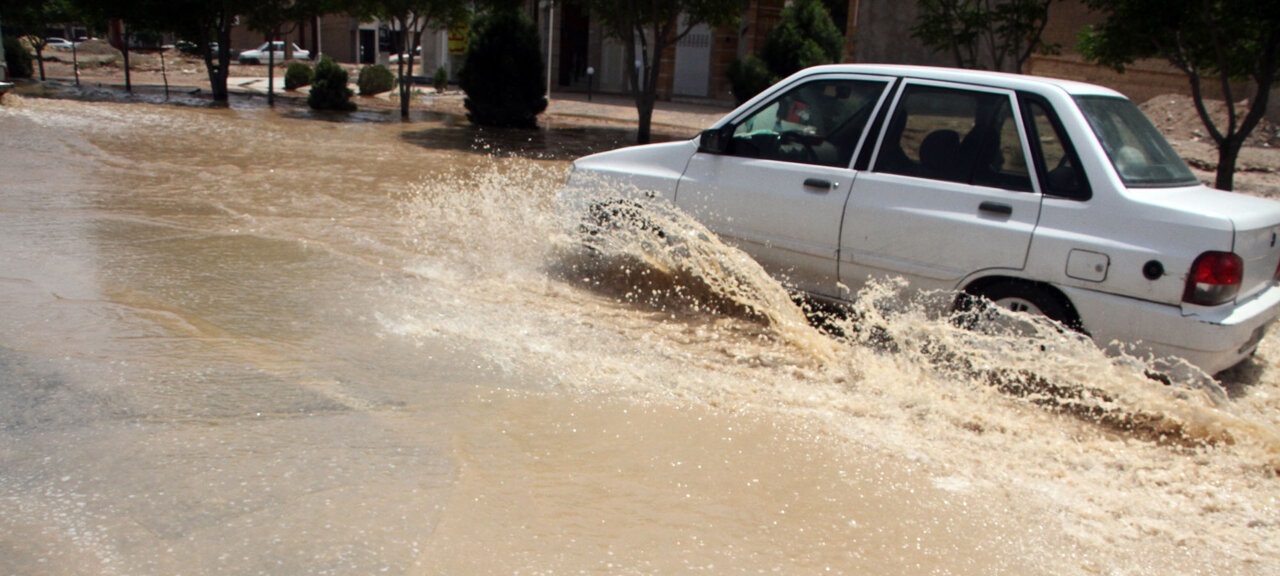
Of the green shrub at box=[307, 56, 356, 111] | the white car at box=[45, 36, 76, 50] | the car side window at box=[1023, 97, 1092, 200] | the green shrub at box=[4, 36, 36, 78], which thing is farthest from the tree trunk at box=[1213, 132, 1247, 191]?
the white car at box=[45, 36, 76, 50]

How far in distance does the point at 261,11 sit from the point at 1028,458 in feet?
67.4

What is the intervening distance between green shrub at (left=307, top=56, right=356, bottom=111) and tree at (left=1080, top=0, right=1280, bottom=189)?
15242 millimetres

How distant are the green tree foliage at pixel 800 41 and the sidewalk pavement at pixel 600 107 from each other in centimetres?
189

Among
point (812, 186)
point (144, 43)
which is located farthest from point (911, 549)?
point (144, 43)

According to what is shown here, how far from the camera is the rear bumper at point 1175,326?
4707mm

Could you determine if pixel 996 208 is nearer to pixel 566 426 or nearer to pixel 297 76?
pixel 566 426

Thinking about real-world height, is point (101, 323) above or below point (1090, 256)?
below

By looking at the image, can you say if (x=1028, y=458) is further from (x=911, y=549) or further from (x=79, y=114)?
(x=79, y=114)


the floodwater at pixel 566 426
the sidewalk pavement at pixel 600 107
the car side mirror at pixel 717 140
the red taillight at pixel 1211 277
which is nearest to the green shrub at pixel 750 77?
the sidewalk pavement at pixel 600 107

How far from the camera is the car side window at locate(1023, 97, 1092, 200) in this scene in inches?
200

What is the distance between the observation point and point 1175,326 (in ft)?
15.5

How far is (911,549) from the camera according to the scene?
3.58 meters

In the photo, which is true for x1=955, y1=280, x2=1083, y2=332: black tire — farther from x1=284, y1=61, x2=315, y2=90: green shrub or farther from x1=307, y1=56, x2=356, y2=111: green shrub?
x1=284, y1=61, x2=315, y2=90: green shrub

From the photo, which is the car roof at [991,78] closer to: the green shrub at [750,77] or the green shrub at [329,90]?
the green shrub at [329,90]
